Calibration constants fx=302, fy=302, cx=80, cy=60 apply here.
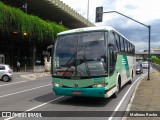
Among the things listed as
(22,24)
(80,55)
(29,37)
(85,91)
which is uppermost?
(22,24)

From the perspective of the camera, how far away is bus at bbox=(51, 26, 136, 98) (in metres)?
12.5

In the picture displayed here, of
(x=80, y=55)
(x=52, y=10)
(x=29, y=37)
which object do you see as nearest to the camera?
(x=80, y=55)

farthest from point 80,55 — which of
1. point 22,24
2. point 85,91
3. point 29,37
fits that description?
point 29,37

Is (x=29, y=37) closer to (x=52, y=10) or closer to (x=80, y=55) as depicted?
(x=52, y=10)

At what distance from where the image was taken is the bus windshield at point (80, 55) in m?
12.6

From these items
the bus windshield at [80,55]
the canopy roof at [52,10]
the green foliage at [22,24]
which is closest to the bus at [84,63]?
the bus windshield at [80,55]

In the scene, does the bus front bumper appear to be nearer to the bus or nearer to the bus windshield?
the bus

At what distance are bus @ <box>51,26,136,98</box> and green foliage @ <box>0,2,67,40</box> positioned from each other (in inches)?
786

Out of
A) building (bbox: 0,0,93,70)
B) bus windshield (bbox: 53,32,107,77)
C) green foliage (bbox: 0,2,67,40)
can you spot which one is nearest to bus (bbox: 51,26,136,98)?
bus windshield (bbox: 53,32,107,77)

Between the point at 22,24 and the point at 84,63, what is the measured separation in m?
24.4

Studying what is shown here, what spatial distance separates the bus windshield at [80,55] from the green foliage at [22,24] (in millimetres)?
19872

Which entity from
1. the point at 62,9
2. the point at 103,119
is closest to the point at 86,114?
the point at 103,119

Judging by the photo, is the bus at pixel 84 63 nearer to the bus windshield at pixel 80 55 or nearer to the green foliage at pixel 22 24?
the bus windshield at pixel 80 55

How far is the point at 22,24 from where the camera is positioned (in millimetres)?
35625
